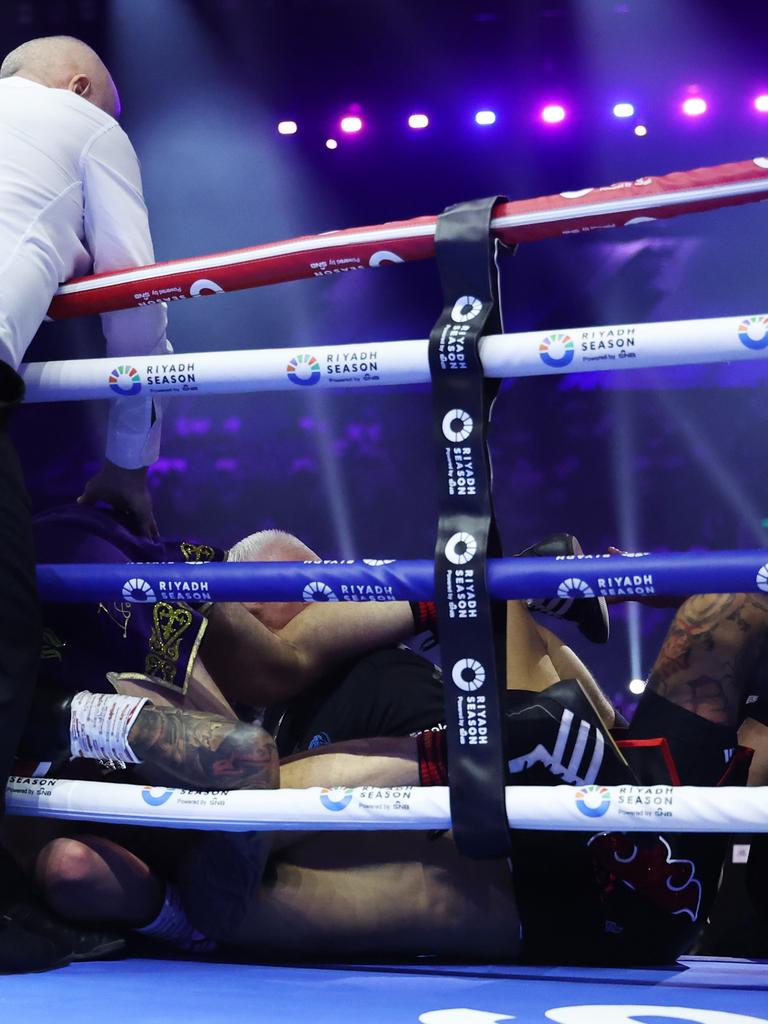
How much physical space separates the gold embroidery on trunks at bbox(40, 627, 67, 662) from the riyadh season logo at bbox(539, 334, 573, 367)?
717 mm

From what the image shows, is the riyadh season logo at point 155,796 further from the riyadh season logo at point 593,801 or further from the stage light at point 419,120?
the stage light at point 419,120

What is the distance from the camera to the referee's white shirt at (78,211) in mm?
1542

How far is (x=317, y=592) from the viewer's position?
128 centimetres

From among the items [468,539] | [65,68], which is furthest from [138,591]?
[65,68]

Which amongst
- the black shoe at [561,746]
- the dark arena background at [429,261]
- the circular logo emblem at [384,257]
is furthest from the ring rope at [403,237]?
the dark arena background at [429,261]

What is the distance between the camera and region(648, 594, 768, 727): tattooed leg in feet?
4.67

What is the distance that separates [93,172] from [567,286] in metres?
2.85

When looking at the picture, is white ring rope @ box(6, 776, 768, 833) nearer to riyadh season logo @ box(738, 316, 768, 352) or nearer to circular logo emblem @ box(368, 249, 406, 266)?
riyadh season logo @ box(738, 316, 768, 352)

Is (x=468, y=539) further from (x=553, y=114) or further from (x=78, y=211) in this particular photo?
(x=553, y=114)

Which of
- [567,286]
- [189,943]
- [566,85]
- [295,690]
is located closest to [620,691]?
[567,286]

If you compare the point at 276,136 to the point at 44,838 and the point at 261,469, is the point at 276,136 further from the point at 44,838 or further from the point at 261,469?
the point at 44,838

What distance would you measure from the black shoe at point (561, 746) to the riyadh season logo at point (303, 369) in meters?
0.44

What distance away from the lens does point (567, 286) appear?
14.0 feet

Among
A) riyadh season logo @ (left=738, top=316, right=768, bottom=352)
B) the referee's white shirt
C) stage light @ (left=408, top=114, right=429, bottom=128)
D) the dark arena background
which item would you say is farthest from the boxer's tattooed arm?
stage light @ (left=408, top=114, right=429, bottom=128)
